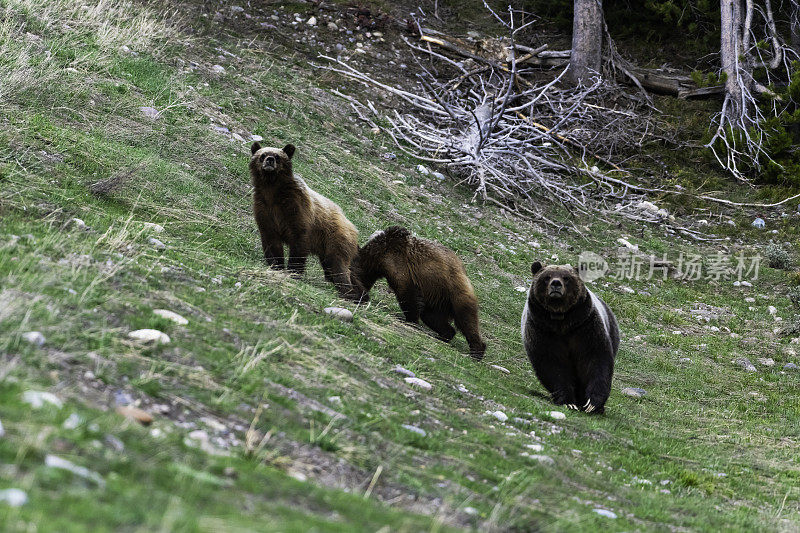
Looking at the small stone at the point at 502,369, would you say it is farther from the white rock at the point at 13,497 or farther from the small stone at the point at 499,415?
the white rock at the point at 13,497

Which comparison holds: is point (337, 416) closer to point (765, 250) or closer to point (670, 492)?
point (670, 492)

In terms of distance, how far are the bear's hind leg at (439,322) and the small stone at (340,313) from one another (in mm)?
2732

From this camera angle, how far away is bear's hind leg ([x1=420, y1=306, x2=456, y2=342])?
9602 millimetres

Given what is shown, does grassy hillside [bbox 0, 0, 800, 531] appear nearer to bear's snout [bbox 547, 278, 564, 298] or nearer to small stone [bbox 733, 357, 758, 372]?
small stone [bbox 733, 357, 758, 372]

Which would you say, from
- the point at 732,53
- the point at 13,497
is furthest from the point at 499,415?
the point at 732,53

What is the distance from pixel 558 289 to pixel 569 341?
2.19ft

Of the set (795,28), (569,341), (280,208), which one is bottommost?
(569,341)

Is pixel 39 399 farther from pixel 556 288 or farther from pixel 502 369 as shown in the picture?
pixel 502 369

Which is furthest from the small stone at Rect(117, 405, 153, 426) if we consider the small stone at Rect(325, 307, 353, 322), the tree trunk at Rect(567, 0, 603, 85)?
the tree trunk at Rect(567, 0, 603, 85)

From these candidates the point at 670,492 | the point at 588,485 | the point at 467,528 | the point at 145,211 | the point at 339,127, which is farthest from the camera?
the point at 339,127

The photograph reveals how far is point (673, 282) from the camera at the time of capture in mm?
14125

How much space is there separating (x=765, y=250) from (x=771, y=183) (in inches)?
104

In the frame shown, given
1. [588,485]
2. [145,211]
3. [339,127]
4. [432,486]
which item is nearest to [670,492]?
[588,485]

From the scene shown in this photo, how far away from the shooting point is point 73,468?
2846 mm
